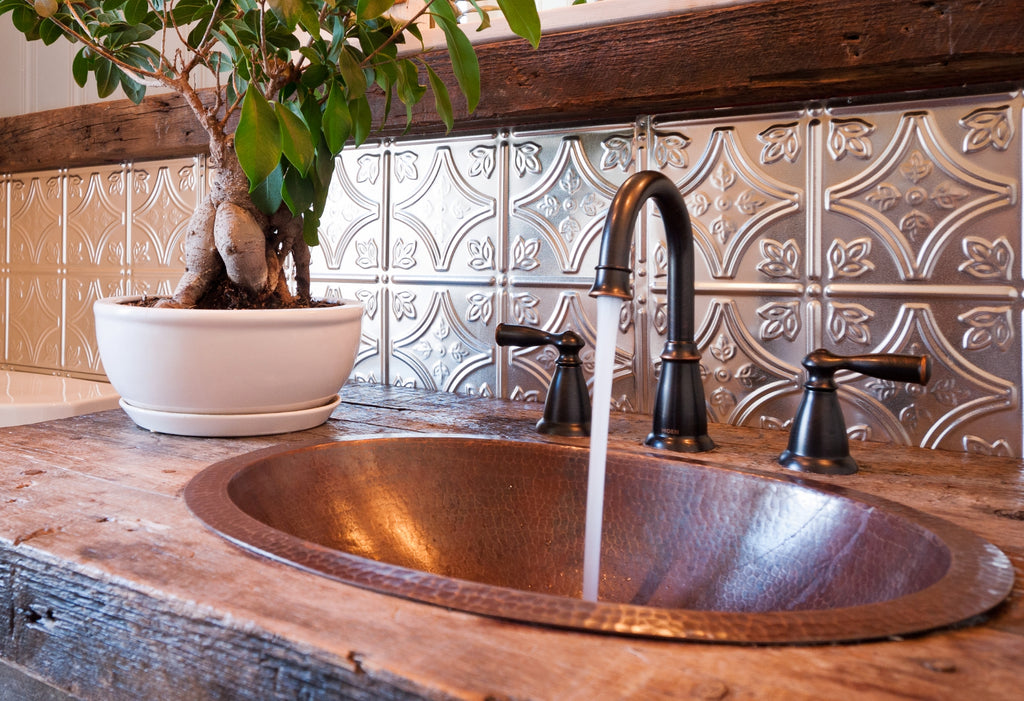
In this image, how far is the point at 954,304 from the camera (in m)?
1.00

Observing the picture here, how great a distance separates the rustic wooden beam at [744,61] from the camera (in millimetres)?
926

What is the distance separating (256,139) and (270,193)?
213 mm

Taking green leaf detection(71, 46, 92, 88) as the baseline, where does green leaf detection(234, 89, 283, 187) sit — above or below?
below

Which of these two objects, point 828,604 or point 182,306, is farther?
point 182,306

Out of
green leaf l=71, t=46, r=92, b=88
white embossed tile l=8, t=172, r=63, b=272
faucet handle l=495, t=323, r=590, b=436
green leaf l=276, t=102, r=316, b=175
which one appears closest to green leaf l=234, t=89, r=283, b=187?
green leaf l=276, t=102, r=316, b=175

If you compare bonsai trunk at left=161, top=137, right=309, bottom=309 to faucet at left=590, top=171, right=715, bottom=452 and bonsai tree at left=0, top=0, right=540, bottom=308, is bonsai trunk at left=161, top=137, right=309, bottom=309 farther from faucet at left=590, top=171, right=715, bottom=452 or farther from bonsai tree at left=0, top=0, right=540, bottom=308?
faucet at left=590, top=171, right=715, bottom=452

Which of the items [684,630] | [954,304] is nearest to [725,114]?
[954,304]

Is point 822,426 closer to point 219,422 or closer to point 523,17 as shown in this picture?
point 523,17

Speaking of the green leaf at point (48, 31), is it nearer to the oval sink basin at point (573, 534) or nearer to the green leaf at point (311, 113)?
the green leaf at point (311, 113)

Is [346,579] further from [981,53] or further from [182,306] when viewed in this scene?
[981,53]

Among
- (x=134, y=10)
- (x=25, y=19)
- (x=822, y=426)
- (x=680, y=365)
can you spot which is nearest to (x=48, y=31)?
(x=25, y=19)

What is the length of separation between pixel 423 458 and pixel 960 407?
26.2 inches

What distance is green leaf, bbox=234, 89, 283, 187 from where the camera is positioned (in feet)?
2.73

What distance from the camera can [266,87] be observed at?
3.52ft
